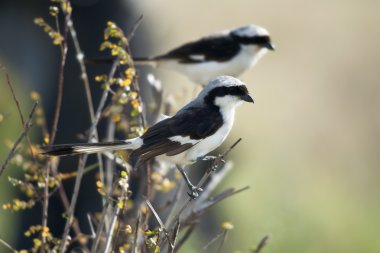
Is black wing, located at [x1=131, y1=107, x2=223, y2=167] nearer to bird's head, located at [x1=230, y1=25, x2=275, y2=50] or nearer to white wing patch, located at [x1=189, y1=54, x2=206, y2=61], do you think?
white wing patch, located at [x1=189, y1=54, x2=206, y2=61]

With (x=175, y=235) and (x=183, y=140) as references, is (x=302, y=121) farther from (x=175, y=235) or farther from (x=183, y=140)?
(x=175, y=235)

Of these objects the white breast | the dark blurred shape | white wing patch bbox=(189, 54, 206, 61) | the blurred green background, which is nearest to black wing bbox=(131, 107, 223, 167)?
the white breast

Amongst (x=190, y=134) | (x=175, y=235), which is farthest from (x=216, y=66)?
(x=175, y=235)

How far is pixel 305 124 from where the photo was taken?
11773mm

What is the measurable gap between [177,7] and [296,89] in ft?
9.46

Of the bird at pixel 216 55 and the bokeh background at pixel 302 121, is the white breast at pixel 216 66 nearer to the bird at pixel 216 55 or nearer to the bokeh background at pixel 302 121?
the bird at pixel 216 55

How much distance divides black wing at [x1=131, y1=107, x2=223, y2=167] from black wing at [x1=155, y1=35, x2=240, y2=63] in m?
2.49

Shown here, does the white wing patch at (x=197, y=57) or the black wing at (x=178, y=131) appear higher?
the black wing at (x=178, y=131)

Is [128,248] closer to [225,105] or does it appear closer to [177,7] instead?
[225,105]

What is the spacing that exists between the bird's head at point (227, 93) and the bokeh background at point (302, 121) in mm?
2082

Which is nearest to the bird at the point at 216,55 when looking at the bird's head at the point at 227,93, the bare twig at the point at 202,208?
the bird's head at the point at 227,93

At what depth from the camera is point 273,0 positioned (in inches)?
590

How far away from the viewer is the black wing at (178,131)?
3.46 meters

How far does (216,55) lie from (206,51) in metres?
0.09
